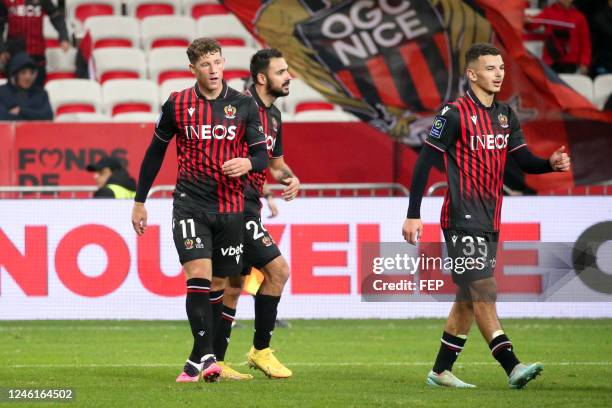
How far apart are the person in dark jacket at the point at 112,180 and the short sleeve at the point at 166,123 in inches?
241

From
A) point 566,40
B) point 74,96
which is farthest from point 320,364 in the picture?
point 566,40

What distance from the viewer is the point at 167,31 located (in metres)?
20.5

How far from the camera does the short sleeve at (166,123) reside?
359 inches

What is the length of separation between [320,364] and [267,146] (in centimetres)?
198

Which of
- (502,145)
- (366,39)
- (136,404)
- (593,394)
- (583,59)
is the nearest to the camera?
(136,404)

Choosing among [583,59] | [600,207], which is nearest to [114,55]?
[583,59]

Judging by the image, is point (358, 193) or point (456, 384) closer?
point (456, 384)

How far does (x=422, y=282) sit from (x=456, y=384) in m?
2.48

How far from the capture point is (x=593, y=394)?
8438 millimetres

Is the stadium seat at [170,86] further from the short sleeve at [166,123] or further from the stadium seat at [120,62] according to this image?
the short sleeve at [166,123]

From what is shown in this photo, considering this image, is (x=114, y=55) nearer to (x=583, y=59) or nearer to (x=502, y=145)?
(x=583, y=59)

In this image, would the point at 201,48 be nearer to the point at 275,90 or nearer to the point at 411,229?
the point at 275,90

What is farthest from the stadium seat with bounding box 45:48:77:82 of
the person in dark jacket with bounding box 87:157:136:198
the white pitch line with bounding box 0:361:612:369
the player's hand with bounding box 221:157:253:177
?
the player's hand with bounding box 221:157:253:177

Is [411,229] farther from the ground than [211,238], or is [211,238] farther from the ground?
[411,229]
